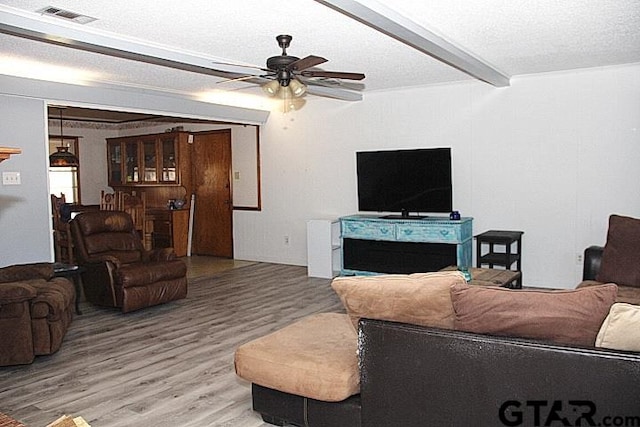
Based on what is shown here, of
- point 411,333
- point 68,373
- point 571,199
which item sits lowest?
point 68,373

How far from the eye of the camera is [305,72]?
394cm

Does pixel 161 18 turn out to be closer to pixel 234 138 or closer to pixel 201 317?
pixel 201 317

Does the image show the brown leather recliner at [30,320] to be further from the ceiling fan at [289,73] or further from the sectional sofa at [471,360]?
the ceiling fan at [289,73]

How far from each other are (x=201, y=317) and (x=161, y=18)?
9.24 feet

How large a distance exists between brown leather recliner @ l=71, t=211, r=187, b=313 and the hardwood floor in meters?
0.17

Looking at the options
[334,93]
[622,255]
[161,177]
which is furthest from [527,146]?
[161,177]

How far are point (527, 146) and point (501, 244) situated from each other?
3.73 feet

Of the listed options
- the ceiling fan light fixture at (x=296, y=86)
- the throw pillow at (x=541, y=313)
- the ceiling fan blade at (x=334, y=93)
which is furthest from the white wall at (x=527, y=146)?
the throw pillow at (x=541, y=313)

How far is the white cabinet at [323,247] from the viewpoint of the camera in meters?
Result: 7.13

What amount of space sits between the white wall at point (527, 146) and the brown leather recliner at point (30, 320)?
419cm

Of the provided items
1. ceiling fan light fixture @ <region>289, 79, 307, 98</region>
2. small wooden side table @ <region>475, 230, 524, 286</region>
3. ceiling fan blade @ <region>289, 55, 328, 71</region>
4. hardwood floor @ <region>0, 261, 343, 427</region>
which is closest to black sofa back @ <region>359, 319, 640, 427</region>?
hardwood floor @ <region>0, 261, 343, 427</region>

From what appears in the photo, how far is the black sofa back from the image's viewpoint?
182 cm

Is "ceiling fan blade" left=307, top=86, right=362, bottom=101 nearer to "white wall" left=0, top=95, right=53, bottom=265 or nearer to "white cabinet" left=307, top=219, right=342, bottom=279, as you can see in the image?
"white cabinet" left=307, top=219, right=342, bottom=279

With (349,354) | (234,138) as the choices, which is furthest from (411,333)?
(234,138)
